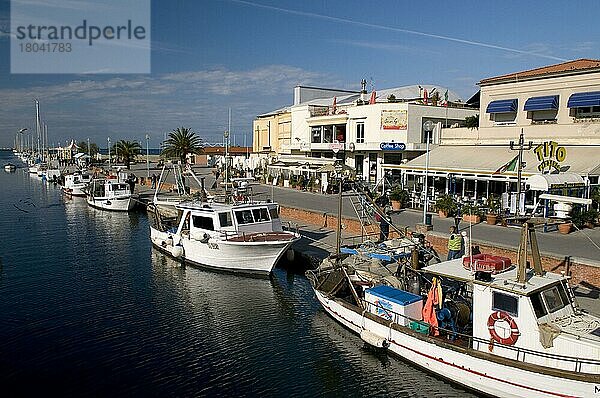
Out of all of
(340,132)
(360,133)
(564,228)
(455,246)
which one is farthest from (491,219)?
(340,132)

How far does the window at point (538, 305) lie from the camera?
1108cm

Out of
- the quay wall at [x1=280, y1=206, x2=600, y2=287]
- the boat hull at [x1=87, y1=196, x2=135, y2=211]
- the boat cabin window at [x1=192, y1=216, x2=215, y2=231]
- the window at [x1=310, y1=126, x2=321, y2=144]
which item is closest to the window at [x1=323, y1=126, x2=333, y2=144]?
the window at [x1=310, y1=126, x2=321, y2=144]

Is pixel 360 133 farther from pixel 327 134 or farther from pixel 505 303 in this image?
pixel 505 303

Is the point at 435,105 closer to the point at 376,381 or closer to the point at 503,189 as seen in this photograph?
the point at 503,189

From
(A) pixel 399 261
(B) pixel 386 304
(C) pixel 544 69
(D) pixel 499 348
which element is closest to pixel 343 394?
(B) pixel 386 304

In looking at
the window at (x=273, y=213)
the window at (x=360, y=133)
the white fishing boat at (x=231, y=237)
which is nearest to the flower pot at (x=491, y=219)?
the white fishing boat at (x=231, y=237)

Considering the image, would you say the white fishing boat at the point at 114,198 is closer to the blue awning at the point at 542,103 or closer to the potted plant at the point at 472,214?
the potted plant at the point at 472,214

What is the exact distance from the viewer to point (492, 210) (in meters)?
25.5

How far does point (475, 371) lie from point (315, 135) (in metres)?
40.9

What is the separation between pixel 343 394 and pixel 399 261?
5.69 m

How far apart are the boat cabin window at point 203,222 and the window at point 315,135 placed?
28.2 meters

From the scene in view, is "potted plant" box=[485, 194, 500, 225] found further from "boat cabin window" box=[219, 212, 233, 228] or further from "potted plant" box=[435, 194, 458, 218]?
"boat cabin window" box=[219, 212, 233, 228]

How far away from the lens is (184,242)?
2389 cm

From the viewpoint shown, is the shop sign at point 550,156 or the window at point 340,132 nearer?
the shop sign at point 550,156
